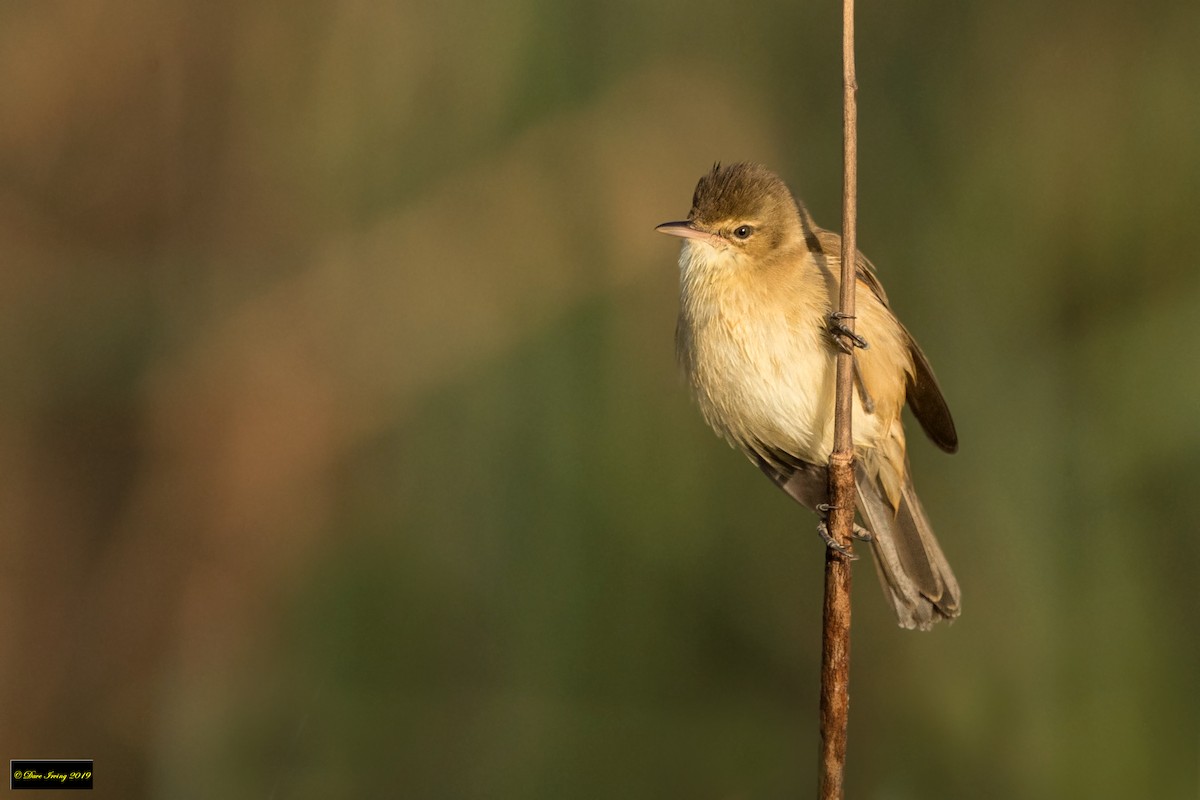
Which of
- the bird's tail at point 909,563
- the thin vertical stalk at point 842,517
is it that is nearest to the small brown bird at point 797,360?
the bird's tail at point 909,563

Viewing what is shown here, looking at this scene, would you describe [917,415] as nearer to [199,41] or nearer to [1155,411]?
[1155,411]

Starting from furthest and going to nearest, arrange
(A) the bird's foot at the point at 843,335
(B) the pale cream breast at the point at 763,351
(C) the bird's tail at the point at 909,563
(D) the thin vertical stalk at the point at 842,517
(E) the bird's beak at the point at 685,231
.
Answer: (C) the bird's tail at the point at 909,563 → (E) the bird's beak at the point at 685,231 → (B) the pale cream breast at the point at 763,351 → (A) the bird's foot at the point at 843,335 → (D) the thin vertical stalk at the point at 842,517

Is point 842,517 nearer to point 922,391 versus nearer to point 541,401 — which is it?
point 922,391

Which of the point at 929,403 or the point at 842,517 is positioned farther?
the point at 929,403

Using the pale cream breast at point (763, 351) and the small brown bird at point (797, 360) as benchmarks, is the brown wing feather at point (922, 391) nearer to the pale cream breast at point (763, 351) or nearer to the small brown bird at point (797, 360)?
the small brown bird at point (797, 360)

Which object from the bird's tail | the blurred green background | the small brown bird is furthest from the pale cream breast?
the blurred green background

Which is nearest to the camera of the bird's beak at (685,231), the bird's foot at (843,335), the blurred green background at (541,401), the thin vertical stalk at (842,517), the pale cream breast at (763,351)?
the thin vertical stalk at (842,517)

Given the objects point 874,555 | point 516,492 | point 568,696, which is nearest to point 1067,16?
point 874,555

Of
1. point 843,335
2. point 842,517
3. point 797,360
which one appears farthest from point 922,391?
point 842,517
